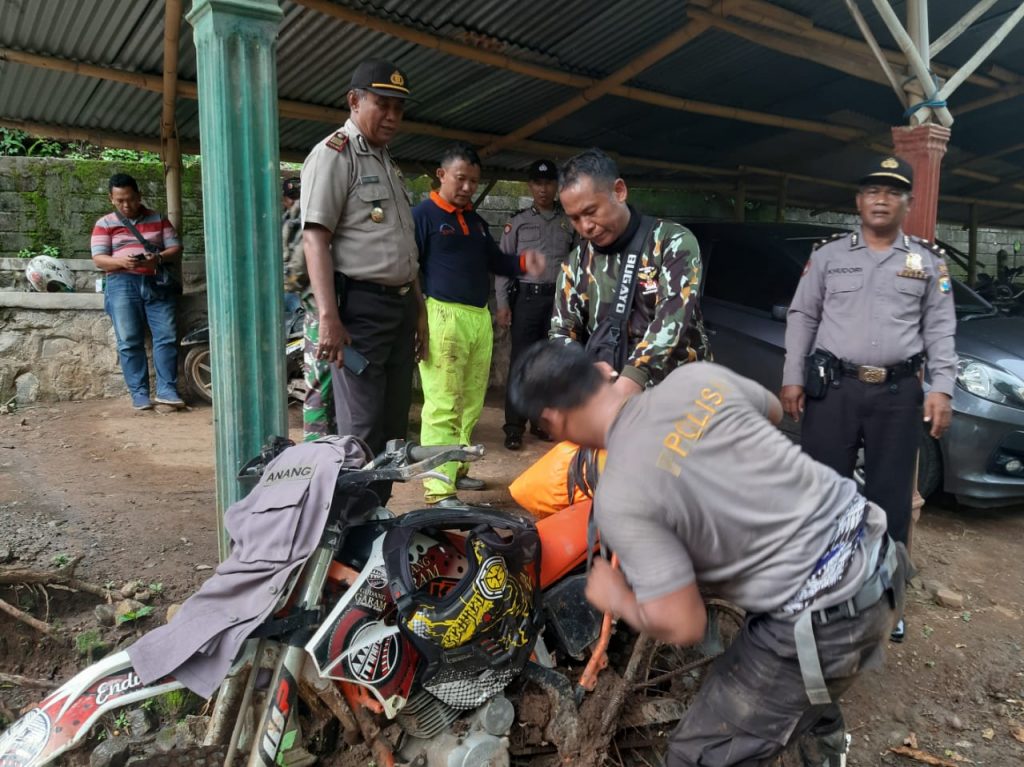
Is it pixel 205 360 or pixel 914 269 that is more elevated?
pixel 914 269

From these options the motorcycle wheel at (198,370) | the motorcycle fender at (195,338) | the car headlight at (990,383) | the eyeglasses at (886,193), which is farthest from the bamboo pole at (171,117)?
the car headlight at (990,383)

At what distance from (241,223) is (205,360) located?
4.45 m

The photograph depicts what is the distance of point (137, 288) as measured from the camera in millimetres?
6004

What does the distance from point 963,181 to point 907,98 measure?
714cm

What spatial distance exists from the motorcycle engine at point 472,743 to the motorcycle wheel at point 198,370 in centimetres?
507

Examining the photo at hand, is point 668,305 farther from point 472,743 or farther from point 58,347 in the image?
point 58,347

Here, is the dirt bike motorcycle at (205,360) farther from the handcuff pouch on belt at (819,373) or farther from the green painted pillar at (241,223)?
the handcuff pouch on belt at (819,373)

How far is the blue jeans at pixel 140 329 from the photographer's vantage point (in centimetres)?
596

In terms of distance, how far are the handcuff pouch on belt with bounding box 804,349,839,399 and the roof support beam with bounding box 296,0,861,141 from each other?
2.29 metres

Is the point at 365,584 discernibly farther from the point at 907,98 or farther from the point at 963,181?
the point at 963,181

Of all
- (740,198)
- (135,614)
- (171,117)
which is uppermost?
(171,117)

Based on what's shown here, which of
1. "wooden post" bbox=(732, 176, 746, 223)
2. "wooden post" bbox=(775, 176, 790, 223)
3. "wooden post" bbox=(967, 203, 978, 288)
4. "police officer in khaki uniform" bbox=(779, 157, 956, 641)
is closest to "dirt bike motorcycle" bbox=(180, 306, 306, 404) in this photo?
"police officer in khaki uniform" bbox=(779, 157, 956, 641)

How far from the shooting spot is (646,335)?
269 centimetres

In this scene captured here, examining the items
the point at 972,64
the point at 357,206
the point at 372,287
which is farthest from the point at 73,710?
the point at 972,64
